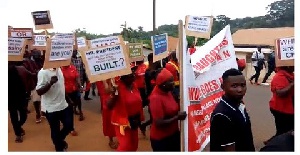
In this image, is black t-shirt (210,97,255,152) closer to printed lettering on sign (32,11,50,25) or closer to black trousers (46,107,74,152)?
black trousers (46,107,74,152)

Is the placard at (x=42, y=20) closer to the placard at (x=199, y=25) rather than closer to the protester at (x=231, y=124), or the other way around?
the placard at (x=199, y=25)

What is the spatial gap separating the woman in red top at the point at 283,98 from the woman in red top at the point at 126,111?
164 cm

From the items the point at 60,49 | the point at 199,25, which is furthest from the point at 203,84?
the point at 199,25

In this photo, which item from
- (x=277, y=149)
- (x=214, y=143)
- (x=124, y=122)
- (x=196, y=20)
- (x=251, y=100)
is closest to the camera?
(x=277, y=149)

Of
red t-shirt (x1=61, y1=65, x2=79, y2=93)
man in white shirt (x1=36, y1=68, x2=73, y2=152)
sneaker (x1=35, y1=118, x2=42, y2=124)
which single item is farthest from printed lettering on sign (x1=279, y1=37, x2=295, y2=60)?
sneaker (x1=35, y1=118, x2=42, y2=124)

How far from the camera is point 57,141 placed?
15.8 feet

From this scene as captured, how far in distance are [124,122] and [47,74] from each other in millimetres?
1191

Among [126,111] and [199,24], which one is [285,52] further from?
[199,24]

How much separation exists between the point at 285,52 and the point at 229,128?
2.15 metres

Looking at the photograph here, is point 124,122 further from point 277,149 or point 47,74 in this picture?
point 277,149

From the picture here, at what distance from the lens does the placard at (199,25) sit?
6.36 m

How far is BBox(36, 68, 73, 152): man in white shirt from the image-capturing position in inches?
180

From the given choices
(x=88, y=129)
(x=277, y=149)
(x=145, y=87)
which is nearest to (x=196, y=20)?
(x=145, y=87)

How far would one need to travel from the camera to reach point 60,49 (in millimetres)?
4406
